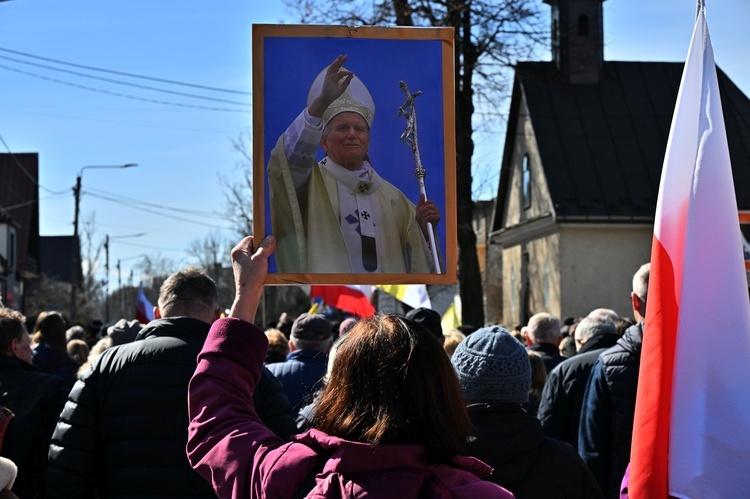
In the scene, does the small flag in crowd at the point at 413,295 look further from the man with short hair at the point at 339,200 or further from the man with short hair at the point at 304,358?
the man with short hair at the point at 339,200

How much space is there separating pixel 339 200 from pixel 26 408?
219cm

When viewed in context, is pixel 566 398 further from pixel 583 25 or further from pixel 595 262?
pixel 583 25

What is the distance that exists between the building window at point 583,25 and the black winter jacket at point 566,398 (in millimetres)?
33874

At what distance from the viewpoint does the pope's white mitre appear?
3887 millimetres

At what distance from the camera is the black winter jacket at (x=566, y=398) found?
5785 millimetres

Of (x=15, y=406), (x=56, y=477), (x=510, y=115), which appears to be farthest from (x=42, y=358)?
(x=510, y=115)

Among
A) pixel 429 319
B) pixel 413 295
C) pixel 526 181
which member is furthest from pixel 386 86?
pixel 526 181

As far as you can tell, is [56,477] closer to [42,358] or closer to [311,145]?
[311,145]

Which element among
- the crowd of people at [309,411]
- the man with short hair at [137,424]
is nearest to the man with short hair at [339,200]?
the crowd of people at [309,411]

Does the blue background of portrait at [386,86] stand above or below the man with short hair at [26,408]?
above

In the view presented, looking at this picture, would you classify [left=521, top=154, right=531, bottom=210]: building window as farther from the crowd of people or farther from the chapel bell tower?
the crowd of people

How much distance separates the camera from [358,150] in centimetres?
397

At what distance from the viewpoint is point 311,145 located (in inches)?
153

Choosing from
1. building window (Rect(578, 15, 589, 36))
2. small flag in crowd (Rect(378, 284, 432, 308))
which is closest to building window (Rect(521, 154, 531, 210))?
building window (Rect(578, 15, 589, 36))
